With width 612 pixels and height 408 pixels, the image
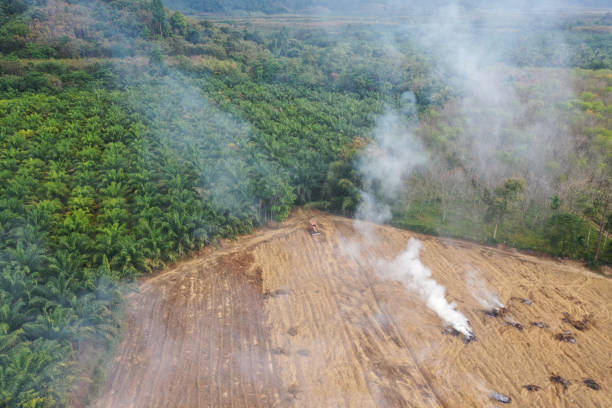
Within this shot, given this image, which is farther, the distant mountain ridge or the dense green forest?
the distant mountain ridge

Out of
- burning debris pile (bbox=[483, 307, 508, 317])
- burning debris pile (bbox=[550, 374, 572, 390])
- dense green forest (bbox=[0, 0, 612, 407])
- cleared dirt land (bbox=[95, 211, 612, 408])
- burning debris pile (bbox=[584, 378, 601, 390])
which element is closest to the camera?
cleared dirt land (bbox=[95, 211, 612, 408])

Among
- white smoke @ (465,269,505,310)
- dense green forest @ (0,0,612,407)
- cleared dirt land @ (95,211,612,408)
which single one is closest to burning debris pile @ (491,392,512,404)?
cleared dirt land @ (95,211,612,408)

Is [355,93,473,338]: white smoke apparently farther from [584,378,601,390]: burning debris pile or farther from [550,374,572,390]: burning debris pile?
[584,378,601,390]: burning debris pile

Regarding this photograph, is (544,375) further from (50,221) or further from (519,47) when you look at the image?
(519,47)

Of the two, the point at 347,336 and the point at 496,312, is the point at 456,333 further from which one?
the point at 347,336

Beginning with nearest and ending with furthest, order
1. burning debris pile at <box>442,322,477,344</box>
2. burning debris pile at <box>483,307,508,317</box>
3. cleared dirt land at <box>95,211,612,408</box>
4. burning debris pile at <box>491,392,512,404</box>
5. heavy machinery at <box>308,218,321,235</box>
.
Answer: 1. burning debris pile at <box>491,392,512,404</box>
2. cleared dirt land at <box>95,211,612,408</box>
3. burning debris pile at <box>442,322,477,344</box>
4. burning debris pile at <box>483,307,508,317</box>
5. heavy machinery at <box>308,218,321,235</box>

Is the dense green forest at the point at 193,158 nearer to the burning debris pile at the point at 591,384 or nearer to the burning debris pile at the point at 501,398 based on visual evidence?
the burning debris pile at the point at 591,384

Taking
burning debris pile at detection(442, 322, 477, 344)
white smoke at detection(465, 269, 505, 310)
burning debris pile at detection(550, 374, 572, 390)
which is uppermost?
white smoke at detection(465, 269, 505, 310)

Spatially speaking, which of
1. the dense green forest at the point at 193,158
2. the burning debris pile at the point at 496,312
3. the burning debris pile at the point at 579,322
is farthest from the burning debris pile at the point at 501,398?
the dense green forest at the point at 193,158
